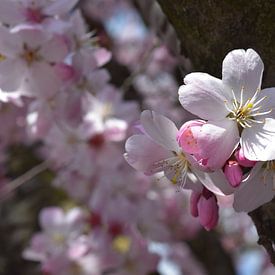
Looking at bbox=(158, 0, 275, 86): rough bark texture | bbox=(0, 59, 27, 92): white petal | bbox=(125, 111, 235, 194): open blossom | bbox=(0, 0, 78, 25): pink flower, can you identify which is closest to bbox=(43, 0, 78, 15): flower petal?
bbox=(0, 0, 78, 25): pink flower

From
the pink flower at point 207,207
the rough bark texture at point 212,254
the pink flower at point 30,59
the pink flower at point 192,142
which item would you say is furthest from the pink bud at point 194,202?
the rough bark texture at point 212,254

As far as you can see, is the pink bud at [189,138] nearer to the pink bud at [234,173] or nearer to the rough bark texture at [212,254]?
the pink bud at [234,173]

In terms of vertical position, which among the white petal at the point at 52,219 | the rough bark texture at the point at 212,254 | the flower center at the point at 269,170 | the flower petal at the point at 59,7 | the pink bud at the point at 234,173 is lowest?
the rough bark texture at the point at 212,254

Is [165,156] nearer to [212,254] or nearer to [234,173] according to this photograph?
[234,173]

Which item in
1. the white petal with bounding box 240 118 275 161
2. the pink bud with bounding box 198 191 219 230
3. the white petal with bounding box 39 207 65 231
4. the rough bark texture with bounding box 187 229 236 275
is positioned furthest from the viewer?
the rough bark texture with bounding box 187 229 236 275

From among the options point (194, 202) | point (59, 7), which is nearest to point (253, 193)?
point (194, 202)

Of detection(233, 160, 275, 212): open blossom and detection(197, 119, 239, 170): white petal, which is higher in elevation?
detection(197, 119, 239, 170): white petal

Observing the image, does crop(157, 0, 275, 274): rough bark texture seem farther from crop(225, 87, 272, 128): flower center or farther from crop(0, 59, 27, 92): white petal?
crop(0, 59, 27, 92): white petal
